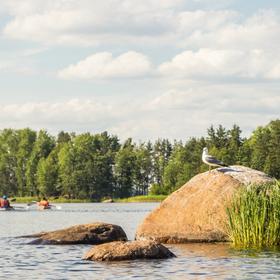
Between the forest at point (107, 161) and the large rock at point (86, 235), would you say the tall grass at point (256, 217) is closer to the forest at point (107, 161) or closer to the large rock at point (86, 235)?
the large rock at point (86, 235)

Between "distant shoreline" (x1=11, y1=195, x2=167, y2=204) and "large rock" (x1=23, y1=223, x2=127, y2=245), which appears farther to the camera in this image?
"distant shoreline" (x1=11, y1=195, x2=167, y2=204)

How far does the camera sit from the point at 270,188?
30422mm

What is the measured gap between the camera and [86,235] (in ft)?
115

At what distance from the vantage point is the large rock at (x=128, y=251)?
2691 centimetres

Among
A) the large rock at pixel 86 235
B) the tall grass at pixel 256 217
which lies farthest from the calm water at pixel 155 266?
the large rock at pixel 86 235

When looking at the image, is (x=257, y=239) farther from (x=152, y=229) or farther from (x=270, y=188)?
(x=152, y=229)

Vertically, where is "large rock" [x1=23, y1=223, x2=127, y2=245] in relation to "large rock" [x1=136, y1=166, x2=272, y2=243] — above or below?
below

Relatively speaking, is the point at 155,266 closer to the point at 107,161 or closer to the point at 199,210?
the point at 199,210

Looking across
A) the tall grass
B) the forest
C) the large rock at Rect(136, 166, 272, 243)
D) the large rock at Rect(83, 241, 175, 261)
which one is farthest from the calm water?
the forest

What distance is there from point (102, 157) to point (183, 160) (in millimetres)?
17922

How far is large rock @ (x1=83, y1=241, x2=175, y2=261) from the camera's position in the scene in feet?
88.3

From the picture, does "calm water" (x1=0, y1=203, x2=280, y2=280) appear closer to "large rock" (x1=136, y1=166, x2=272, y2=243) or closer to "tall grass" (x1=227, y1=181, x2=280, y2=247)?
"tall grass" (x1=227, y1=181, x2=280, y2=247)

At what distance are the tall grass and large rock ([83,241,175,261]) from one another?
3498mm

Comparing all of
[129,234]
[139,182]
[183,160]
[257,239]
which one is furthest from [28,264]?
[139,182]
